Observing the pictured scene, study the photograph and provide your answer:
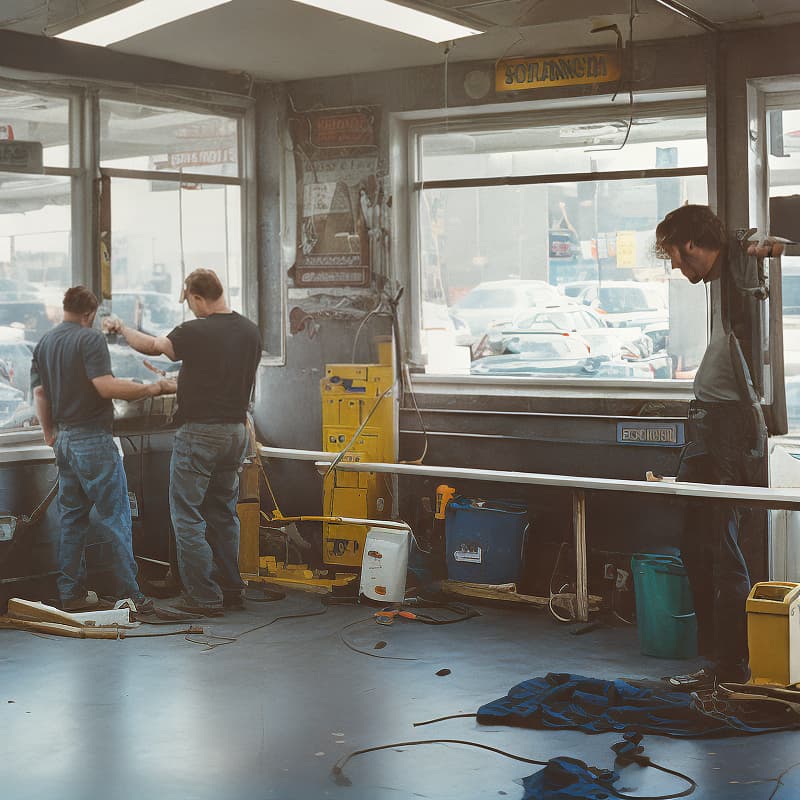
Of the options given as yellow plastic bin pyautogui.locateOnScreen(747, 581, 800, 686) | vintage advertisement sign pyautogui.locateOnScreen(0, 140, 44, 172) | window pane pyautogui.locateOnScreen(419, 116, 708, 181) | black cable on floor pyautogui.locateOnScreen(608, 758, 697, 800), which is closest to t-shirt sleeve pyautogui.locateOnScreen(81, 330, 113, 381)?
vintage advertisement sign pyautogui.locateOnScreen(0, 140, 44, 172)

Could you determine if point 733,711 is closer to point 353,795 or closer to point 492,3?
point 353,795

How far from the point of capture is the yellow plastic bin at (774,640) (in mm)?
5012

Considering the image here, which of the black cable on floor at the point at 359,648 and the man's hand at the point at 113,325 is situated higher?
the man's hand at the point at 113,325

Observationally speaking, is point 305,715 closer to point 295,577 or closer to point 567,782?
point 567,782

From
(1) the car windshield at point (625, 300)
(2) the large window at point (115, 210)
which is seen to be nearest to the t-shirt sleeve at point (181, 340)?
(2) the large window at point (115, 210)

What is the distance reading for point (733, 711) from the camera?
488cm

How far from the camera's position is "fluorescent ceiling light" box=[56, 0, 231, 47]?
5590 mm

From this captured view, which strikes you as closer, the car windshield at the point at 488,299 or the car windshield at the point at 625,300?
the car windshield at the point at 625,300

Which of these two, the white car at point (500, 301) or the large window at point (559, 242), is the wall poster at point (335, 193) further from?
the white car at point (500, 301)

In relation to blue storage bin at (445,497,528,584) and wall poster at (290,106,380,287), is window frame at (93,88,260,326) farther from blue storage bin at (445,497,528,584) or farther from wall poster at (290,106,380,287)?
blue storage bin at (445,497,528,584)

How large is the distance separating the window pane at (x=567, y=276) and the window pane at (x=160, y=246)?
1.40 m

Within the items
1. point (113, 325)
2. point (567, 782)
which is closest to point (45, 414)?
point (113, 325)

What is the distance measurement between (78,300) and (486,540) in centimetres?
272

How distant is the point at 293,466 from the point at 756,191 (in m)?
3.45
